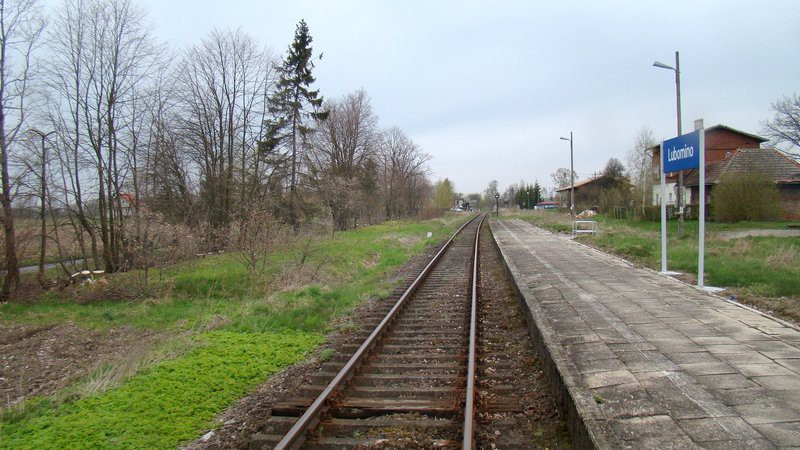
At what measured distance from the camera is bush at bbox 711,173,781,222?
29469 mm

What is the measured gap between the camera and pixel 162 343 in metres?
8.34

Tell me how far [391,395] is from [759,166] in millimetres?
35935

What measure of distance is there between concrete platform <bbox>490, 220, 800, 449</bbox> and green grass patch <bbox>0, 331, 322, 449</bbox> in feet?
11.9

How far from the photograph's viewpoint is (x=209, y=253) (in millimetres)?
22078

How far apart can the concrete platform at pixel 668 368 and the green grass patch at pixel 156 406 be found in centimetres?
362

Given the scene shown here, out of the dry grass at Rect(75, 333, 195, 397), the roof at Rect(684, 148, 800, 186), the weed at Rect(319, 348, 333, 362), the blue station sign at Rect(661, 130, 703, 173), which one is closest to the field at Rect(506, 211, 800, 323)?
the blue station sign at Rect(661, 130, 703, 173)

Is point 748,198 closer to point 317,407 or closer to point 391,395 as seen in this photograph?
point 391,395

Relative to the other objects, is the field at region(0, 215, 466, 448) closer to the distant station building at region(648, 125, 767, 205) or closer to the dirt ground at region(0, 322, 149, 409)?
the dirt ground at region(0, 322, 149, 409)

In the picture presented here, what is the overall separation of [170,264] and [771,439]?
1690 centimetres

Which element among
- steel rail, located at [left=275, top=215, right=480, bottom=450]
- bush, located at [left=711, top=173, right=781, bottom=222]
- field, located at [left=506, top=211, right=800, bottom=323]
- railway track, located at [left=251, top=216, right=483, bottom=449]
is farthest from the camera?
bush, located at [left=711, top=173, right=781, bottom=222]

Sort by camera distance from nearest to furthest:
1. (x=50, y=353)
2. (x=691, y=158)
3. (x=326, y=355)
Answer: (x=326, y=355), (x=691, y=158), (x=50, y=353)

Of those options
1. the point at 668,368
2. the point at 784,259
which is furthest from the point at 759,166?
the point at 668,368

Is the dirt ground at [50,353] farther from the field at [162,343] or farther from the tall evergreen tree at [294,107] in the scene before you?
the tall evergreen tree at [294,107]

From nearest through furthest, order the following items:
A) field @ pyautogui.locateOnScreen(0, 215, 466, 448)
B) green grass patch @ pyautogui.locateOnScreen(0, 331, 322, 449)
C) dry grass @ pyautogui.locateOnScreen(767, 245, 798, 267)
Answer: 1. green grass patch @ pyautogui.locateOnScreen(0, 331, 322, 449)
2. field @ pyautogui.locateOnScreen(0, 215, 466, 448)
3. dry grass @ pyautogui.locateOnScreen(767, 245, 798, 267)
